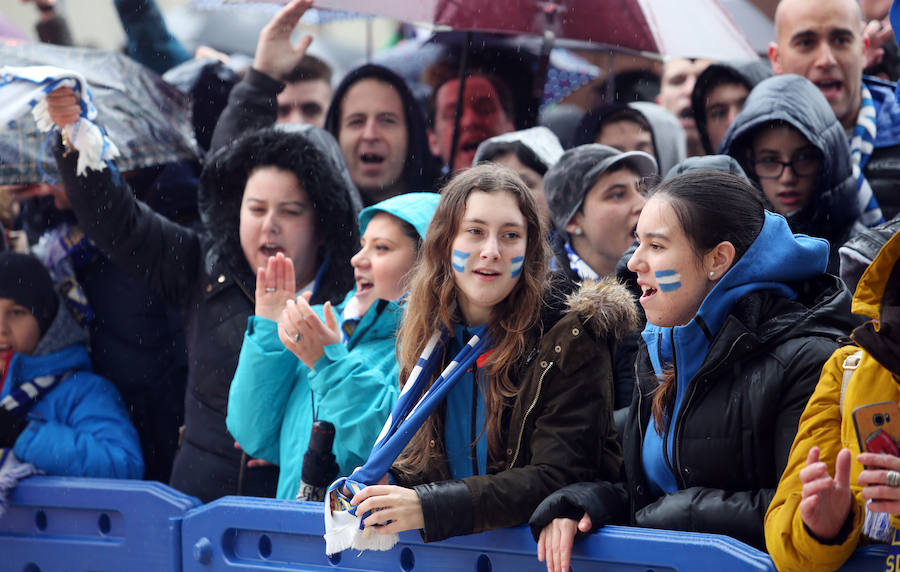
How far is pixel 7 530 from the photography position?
395cm

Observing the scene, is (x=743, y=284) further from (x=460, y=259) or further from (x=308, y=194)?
(x=308, y=194)

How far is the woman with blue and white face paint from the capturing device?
9.11 feet

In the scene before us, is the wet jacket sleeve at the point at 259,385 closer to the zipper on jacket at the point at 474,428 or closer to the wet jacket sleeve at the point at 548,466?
the zipper on jacket at the point at 474,428

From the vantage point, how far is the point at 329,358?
327cm

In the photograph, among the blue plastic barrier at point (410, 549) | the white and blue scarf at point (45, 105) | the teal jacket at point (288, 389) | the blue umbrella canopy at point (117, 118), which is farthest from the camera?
the blue umbrella canopy at point (117, 118)

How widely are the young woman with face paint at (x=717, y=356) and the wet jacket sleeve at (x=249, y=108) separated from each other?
2369 mm

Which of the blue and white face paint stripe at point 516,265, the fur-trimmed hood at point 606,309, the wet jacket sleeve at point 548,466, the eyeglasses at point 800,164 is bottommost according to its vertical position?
the wet jacket sleeve at point 548,466

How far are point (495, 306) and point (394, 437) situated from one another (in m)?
0.53

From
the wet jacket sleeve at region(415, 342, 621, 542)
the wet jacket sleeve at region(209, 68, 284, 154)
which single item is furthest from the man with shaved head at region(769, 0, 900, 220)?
the wet jacket sleeve at region(209, 68, 284, 154)

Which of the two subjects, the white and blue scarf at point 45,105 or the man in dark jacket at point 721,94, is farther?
the man in dark jacket at point 721,94

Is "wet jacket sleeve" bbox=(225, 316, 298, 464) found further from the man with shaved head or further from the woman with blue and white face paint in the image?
the man with shaved head

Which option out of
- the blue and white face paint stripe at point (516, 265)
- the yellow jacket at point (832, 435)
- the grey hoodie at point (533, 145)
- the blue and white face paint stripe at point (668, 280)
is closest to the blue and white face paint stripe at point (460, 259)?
the blue and white face paint stripe at point (516, 265)

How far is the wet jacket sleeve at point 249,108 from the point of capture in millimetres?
4719

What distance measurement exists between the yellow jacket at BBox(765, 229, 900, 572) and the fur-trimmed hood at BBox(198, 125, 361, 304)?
2.21m
